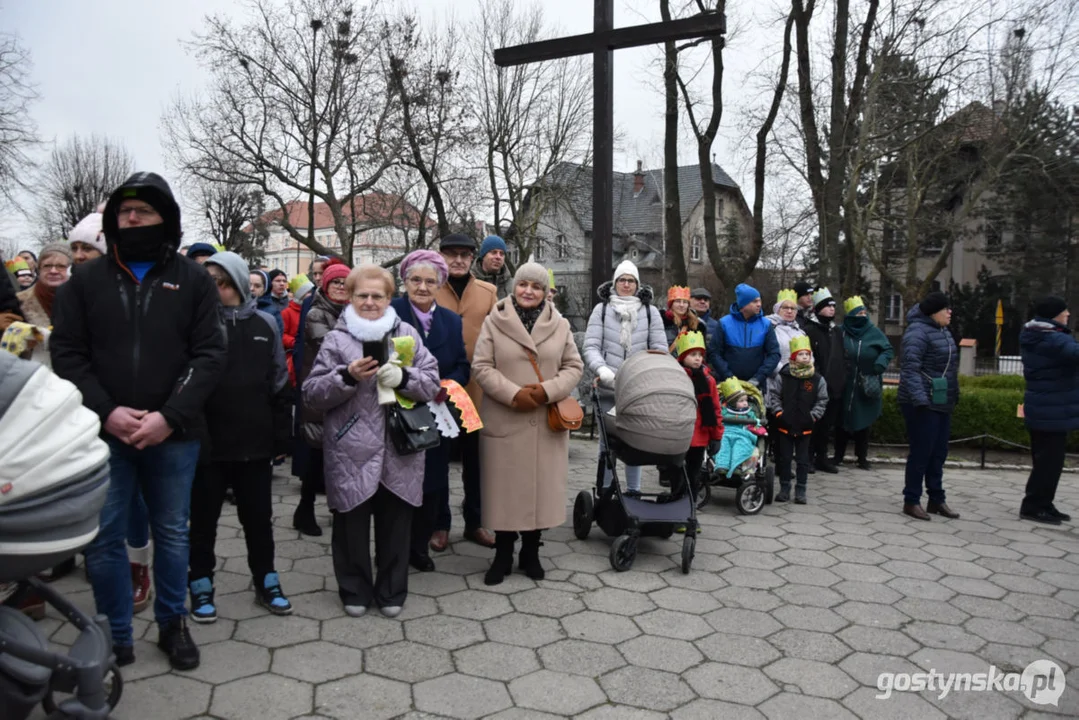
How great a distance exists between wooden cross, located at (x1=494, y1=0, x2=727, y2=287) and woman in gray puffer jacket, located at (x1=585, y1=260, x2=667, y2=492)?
318 millimetres

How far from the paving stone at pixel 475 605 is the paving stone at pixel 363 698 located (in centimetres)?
82

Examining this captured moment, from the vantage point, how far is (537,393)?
4406 mm

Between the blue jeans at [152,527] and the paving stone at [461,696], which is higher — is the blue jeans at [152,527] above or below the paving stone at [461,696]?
above

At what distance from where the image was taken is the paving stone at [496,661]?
340 centimetres

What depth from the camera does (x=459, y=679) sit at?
3.33 meters

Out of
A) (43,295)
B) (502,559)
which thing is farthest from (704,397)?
(43,295)

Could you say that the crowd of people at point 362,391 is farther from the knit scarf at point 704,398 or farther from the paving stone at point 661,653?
the paving stone at point 661,653

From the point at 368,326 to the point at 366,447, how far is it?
2.07 ft

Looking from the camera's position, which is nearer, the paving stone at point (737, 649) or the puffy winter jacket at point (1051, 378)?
the paving stone at point (737, 649)

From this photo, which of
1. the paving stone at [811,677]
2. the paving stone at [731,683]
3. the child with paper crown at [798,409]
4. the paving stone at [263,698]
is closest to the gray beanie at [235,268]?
the paving stone at [263,698]

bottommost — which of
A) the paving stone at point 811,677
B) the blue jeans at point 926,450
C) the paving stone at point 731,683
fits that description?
the paving stone at point 811,677

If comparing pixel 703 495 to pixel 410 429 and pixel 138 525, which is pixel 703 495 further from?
pixel 138 525

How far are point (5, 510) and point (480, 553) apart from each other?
3.42 metres

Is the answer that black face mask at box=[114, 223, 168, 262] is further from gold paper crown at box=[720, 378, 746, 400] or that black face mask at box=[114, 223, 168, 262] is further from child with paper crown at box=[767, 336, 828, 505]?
child with paper crown at box=[767, 336, 828, 505]
